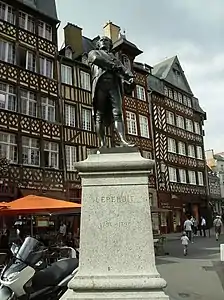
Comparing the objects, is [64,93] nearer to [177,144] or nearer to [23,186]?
[23,186]

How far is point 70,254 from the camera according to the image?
8.89m

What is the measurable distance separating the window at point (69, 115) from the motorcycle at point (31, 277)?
57.3 feet

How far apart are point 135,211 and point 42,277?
1518mm

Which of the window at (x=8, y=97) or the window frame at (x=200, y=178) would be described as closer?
the window at (x=8, y=97)

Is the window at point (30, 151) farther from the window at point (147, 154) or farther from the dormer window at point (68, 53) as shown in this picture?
the window at point (147, 154)

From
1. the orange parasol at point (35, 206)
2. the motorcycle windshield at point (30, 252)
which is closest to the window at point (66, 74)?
the orange parasol at point (35, 206)

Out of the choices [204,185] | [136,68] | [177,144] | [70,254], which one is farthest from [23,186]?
[204,185]

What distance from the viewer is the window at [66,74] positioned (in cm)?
2274

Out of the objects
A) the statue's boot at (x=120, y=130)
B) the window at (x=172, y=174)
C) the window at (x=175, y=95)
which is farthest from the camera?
the window at (x=175, y=95)

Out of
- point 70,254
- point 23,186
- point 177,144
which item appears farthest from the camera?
point 177,144

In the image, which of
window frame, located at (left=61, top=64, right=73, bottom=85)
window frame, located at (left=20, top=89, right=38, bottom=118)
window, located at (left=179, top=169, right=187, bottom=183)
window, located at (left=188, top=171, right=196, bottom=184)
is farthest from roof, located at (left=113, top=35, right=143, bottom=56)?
window, located at (left=188, top=171, right=196, bottom=184)

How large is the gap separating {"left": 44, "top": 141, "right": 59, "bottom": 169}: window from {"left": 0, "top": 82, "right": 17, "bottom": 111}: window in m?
2.65

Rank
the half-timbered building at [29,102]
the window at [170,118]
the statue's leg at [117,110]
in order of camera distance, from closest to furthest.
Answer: the statue's leg at [117,110] < the half-timbered building at [29,102] < the window at [170,118]

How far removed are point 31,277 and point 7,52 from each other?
17307mm
